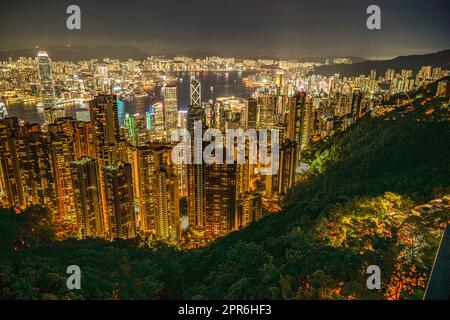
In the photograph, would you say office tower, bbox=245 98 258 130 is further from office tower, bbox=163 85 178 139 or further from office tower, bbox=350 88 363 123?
office tower, bbox=350 88 363 123

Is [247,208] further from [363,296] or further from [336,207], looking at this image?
[363,296]

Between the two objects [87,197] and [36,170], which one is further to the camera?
[36,170]

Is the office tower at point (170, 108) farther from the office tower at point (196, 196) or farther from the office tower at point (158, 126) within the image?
the office tower at point (196, 196)

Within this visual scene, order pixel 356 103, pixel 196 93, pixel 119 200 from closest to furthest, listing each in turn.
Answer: pixel 119 200 < pixel 356 103 < pixel 196 93

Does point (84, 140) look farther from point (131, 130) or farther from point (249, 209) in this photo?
point (249, 209)

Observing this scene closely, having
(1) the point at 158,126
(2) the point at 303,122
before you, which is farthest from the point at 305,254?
(1) the point at 158,126

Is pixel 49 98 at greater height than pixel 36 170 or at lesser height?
greater

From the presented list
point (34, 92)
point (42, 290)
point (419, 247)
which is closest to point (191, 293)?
point (42, 290)
